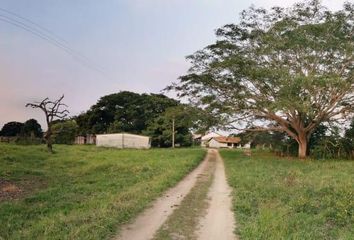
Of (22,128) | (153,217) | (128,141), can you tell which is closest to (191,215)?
(153,217)

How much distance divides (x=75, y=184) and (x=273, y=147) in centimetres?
3360

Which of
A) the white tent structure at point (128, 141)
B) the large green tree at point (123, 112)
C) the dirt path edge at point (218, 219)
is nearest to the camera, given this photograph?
the dirt path edge at point (218, 219)

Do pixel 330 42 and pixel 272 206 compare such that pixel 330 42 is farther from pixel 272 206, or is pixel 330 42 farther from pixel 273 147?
pixel 272 206

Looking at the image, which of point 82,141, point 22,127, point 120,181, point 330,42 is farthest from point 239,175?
point 22,127

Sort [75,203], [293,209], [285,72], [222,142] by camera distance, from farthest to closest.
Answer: [222,142]
[285,72]
[75,203]
[293,209]

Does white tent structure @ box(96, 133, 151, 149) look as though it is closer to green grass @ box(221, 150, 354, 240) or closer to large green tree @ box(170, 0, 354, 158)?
large green tree @ box(170, 0, 354, 158)

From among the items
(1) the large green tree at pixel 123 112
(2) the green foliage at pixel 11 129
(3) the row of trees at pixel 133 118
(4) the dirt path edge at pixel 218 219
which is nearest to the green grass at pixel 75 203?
(4) the dirt path edge at pixel 218 219

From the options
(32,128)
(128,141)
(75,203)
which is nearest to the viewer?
(75,203)

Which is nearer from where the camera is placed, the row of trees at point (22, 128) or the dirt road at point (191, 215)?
the dirt road at point (191, 215)

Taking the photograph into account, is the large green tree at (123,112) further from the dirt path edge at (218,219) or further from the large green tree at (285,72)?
the dirt path edge at (218,219)

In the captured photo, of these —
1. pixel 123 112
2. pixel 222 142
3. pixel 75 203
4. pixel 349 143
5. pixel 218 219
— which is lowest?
pixel 218 219

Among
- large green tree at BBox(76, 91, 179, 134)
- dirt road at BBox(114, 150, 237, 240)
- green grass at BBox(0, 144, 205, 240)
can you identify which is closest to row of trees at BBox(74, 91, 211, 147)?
large green tree at BBox(76, 91, 179, 134)

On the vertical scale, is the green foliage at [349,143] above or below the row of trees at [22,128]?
below

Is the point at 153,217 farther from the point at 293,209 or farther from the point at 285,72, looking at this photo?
the point at 285,72
